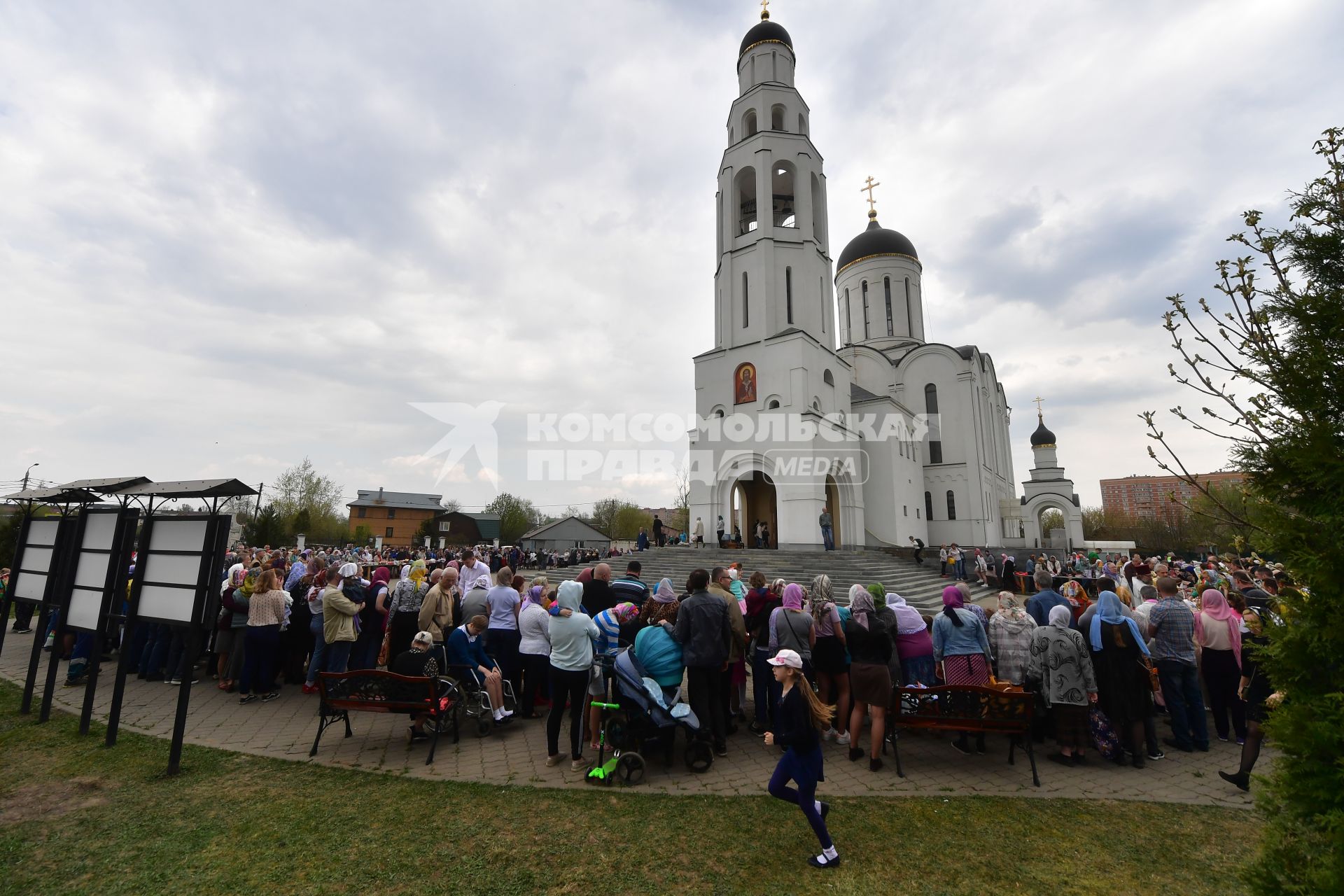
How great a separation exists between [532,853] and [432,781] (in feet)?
4.91

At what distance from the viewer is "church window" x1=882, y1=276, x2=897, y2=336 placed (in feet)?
102

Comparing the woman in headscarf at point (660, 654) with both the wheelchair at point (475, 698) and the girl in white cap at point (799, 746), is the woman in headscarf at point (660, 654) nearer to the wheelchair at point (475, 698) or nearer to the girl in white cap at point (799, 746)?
the girl in white cap at point (799, 746)

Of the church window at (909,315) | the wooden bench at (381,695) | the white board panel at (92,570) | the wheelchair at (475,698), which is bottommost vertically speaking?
the wheelchair at (475,698)

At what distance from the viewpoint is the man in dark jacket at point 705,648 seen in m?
4.98

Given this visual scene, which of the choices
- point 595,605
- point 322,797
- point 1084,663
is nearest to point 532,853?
point 322,797

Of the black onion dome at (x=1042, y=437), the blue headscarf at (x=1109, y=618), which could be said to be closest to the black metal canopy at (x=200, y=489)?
the blue headscarf at (x=1109, y=618)

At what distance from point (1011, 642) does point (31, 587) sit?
11308 millimetres

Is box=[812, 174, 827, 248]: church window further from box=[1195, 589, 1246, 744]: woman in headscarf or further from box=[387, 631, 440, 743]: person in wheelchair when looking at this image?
box=[387, 631, 440, 743]: person in wheelchair

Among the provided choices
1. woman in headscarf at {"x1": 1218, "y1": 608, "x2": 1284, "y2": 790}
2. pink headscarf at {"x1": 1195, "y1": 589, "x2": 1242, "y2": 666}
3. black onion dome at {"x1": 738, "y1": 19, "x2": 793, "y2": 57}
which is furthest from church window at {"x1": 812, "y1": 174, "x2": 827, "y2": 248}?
woman in headscarf at {"x1": 1218, "y1": 608, "x2": 1284, "y2": 790}

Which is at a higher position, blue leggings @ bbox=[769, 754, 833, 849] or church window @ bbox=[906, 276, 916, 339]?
church window @ bbox=[906, 276, 916, 339]

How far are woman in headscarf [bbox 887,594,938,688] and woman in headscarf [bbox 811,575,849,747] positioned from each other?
31.4 inches

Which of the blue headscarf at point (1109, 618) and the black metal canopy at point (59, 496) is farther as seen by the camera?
the black metal canopy at point (59, 496)

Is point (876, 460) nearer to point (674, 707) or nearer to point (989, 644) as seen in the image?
point (989, 644)

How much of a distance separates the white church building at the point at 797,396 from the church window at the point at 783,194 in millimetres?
59
